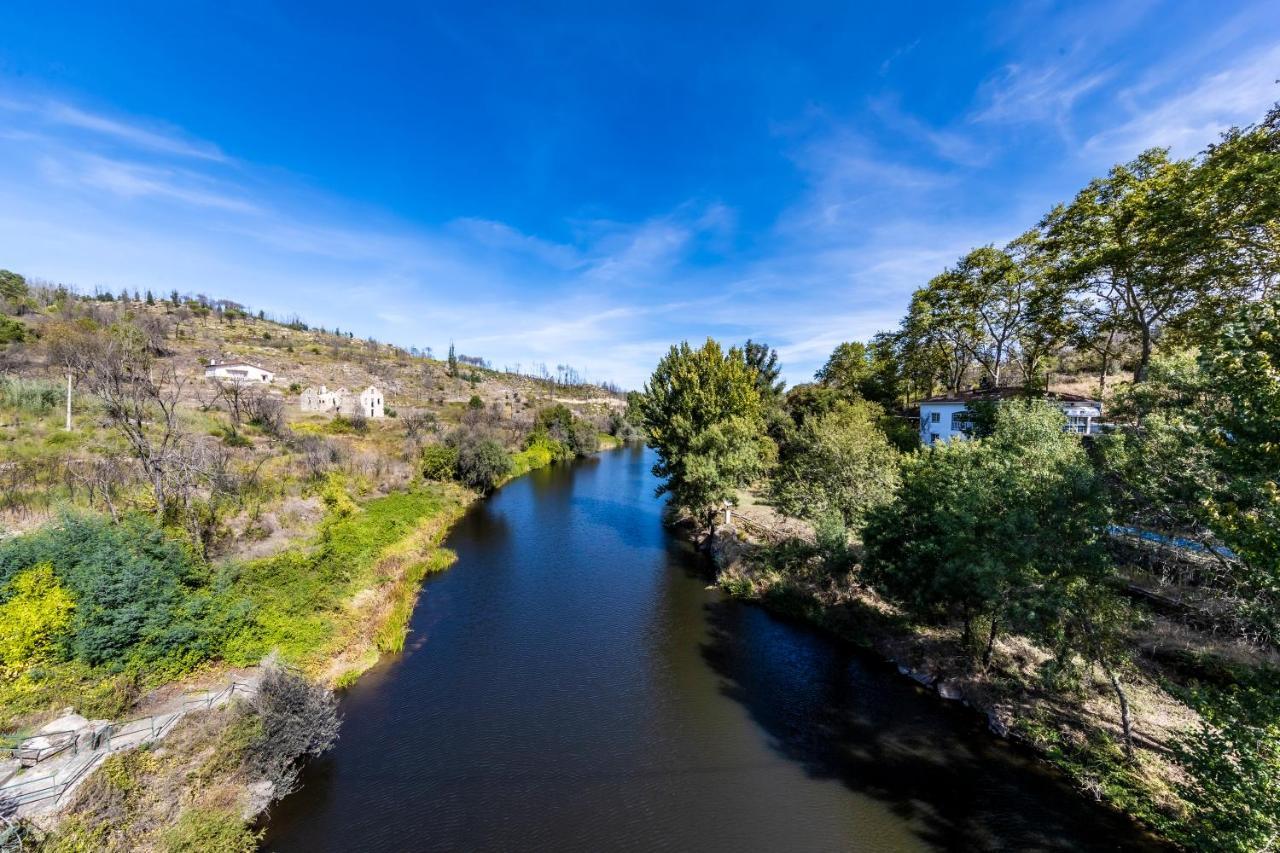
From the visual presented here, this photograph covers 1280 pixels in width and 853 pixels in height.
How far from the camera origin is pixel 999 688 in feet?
57.4

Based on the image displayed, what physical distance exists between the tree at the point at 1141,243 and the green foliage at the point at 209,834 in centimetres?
3959

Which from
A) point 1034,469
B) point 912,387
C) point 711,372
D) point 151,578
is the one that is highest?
point 912,387

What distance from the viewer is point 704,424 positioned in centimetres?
3209

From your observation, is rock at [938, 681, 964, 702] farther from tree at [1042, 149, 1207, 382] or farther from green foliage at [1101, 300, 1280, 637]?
tree at [1042, 149, 1207, 382]

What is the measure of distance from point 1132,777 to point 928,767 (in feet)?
17.3

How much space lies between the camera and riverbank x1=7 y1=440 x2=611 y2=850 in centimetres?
1021

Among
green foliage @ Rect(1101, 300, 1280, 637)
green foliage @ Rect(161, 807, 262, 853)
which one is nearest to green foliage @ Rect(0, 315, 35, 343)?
green foliage @ Rect(161, 807, 262, 853)

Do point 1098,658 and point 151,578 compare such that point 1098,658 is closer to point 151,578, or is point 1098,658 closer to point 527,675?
point 527,675

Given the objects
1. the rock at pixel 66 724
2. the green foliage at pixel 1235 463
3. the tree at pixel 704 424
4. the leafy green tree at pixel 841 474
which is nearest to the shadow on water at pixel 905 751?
the leafy green tree at pixel 841 474

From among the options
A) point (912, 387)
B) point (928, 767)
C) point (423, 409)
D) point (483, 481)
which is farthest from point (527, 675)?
point (423, 409)

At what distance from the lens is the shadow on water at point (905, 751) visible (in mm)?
12656

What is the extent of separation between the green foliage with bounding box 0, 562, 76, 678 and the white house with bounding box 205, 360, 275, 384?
230ft

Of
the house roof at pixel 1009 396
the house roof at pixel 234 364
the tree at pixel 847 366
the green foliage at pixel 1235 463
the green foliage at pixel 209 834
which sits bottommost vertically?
the green foliage at pixel 209 834

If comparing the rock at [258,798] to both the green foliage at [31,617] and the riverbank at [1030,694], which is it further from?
the riverbank at [1030,694]
